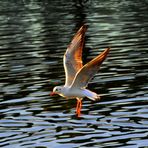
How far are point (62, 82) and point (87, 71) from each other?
491 inches

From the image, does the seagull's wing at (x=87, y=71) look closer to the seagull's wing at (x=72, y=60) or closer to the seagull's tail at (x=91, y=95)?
the seagull's tail at (x=91, y=95)

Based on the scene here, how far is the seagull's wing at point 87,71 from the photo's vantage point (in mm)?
17688

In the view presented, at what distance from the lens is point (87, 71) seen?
18812 millimetres

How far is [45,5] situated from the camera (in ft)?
277

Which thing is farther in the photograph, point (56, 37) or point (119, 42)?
point (56, 37)

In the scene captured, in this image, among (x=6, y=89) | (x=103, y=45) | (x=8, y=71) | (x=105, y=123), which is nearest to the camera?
(x=105, y=123)

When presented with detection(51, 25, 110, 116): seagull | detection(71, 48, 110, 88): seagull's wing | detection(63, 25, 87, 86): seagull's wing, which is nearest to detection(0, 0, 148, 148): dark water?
detection(51, 25, 110, 116): seagull

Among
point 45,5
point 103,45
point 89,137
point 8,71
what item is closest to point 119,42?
point 103,45

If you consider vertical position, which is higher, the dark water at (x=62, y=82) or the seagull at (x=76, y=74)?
the seagull at (x=76, y=74)

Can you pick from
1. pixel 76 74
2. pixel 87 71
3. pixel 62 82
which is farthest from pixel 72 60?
pixel 62 82

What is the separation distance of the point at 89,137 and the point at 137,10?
49334 mm

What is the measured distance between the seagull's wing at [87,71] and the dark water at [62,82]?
2120 mm

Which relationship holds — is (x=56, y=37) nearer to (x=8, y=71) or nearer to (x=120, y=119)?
(x=8, y=71)

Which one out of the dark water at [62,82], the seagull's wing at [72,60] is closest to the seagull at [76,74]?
the seagull's wing at [72,60]
